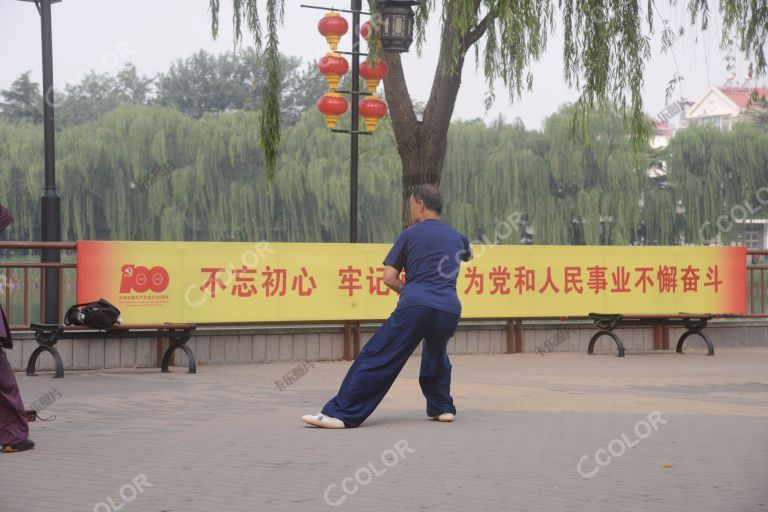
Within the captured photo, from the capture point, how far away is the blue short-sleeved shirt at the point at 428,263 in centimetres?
849

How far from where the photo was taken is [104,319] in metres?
12.7

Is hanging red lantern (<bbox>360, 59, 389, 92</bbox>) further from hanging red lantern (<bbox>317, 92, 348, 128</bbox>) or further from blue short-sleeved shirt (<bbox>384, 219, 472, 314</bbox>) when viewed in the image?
blue short-sleeved shirt (<bbox>384, 219, 472, 314</bbox>)

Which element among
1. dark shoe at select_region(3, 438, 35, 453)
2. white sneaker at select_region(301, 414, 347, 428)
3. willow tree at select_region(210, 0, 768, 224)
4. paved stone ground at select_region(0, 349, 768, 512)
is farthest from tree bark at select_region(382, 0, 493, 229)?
dark shoe at select_region(3, 438, 35, 453)

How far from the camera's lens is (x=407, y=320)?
8461 mm

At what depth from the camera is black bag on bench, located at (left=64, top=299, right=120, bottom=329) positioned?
41.4 feet

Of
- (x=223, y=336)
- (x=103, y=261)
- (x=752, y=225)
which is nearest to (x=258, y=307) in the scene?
(x=223, y=336)

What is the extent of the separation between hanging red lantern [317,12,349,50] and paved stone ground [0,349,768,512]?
6589mm

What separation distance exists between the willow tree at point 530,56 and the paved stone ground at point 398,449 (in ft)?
18.2

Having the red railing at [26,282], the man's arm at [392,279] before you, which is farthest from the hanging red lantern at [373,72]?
the man's arm at [392,279]

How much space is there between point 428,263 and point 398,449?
1.51 meters

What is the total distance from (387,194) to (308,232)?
3.23 m

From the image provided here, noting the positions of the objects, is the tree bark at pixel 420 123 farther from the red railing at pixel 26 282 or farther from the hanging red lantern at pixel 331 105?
the red railing at pixel 26 282

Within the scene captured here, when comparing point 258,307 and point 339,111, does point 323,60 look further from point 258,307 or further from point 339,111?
point 258,307

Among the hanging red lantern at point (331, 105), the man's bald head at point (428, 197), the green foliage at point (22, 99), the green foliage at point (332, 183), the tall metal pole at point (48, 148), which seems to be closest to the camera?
the man's bald head at point (428, 197)
